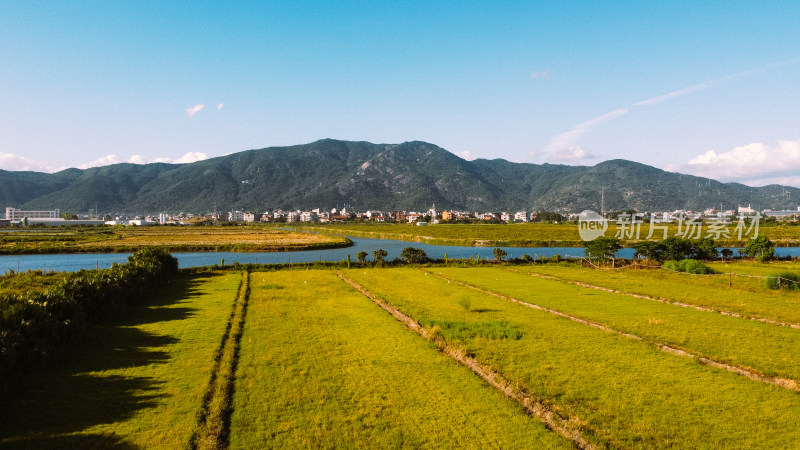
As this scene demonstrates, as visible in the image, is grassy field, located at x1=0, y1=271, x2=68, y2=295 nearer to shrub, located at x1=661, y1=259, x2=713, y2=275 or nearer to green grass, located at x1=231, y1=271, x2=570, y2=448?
green grass, located at x1=231, y1=271, x2=570, y2=448

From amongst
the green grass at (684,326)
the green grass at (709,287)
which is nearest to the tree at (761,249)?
the green grass at (709,287)

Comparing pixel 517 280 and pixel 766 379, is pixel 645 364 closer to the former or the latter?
pixel 766 379

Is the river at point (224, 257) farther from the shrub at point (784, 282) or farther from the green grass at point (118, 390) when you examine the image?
the green grass at point (118, 390)

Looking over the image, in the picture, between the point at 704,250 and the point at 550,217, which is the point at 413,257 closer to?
the point at 704,250

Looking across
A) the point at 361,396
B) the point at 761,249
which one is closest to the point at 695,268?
the point at 761,249

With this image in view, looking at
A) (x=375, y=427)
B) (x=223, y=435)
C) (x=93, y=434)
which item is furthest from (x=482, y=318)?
(x=93, y=434)

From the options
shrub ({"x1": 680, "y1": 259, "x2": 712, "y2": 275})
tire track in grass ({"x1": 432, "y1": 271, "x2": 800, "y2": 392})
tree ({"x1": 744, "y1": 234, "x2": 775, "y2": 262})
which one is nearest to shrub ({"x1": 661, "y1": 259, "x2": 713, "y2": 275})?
shrub ({"x1": 680, "y1": 259, "x2": 712, "y2": 275})
